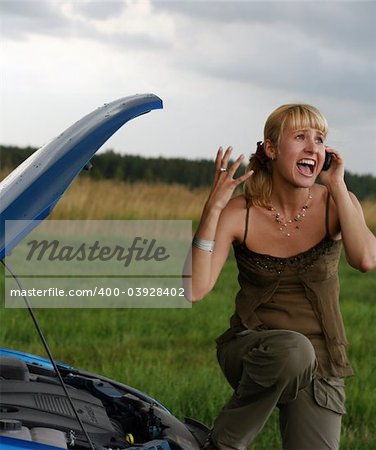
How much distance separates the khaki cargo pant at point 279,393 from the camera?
2.98 meters

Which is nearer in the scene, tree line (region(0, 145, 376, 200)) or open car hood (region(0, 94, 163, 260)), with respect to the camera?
open car hood (region(0, 94, 163, 260))

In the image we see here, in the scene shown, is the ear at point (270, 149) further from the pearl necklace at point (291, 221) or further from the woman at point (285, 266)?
the pearl necklace at point (291, 221)

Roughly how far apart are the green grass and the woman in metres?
1.20

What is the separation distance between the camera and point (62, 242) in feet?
33.4

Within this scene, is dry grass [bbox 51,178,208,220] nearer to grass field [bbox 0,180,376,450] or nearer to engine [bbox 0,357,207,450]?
grass field [bbox 0,180,376,450]

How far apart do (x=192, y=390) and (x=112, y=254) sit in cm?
516

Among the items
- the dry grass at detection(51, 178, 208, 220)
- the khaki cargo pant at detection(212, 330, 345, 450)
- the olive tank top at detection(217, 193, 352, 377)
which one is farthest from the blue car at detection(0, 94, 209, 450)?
the dry grass at detection(51, 178, 208, 220)

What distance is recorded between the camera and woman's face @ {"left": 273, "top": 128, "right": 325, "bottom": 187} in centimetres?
320

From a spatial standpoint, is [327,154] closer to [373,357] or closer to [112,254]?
[373,357]

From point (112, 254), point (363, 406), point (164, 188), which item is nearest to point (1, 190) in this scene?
point (363, 406)

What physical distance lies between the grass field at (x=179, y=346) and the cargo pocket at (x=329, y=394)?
116cm

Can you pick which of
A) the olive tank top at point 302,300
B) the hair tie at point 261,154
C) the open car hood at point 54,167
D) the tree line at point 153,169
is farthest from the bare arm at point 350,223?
the tree line at point 153,169

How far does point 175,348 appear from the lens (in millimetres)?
6406

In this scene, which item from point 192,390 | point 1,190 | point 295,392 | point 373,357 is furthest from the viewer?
point 373,357
